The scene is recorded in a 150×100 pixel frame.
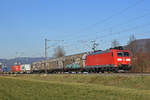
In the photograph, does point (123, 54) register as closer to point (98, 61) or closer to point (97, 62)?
point (98, 61)

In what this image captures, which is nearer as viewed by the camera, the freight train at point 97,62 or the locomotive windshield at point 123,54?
the freight train at point 97,62

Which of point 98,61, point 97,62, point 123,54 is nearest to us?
point 123,54

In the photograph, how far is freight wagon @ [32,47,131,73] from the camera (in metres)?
40.8

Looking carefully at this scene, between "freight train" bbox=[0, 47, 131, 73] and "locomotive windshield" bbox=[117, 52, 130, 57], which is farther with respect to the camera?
"locomotive windshield" bbox=[117, 52, 130, 57]

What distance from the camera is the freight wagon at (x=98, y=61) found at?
40.8 meters

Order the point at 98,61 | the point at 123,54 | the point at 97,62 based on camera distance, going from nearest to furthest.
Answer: the point at 123,54, the point at 98,61, the point at 97,62

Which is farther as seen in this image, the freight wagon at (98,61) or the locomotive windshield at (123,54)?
the locomotive windshield at (123,54)

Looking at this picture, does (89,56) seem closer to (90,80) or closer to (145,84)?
(90,80)

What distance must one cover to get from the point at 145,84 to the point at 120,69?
1599 cm

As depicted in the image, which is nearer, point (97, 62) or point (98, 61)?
point (98, 61)

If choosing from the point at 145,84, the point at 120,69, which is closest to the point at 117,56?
the point at 120,69

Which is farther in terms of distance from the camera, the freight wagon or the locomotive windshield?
the locomotive windshield

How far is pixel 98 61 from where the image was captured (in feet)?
150

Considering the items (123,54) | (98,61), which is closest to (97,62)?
(98,61)
